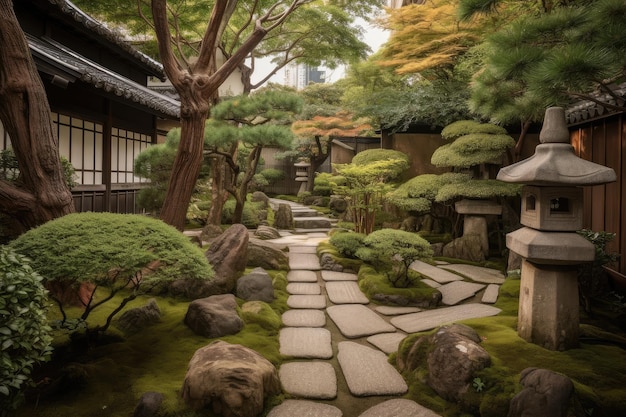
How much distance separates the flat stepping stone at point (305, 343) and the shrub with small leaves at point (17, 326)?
8.44ft

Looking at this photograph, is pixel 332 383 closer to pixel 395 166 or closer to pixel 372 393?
pixel 372 393

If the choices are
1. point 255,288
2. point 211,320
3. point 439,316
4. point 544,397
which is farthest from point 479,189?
point 211,320

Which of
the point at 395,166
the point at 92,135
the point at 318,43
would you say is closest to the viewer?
the point at 92,135

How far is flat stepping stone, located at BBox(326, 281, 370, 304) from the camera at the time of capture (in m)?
6.49

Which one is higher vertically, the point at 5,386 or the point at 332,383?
the point at 5,386

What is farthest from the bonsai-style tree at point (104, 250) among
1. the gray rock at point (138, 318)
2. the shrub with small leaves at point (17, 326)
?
the shrub with small leaves at point (17, 326)

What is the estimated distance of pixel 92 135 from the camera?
29.7 feet

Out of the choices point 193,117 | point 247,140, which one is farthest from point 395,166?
point 193,117

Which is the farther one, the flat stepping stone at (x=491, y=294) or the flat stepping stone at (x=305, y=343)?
the flat stepping stone at (x=491, y=294)

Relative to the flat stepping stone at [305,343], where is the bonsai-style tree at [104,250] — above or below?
above

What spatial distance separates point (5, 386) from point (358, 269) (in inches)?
258

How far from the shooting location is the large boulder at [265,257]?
793 centimetres

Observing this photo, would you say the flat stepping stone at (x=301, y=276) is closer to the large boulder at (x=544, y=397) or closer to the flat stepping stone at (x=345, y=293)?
the flat stepping stone at (x=345, y=293)

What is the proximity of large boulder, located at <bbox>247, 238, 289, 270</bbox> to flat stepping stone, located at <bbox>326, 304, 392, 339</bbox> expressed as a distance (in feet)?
7.14
